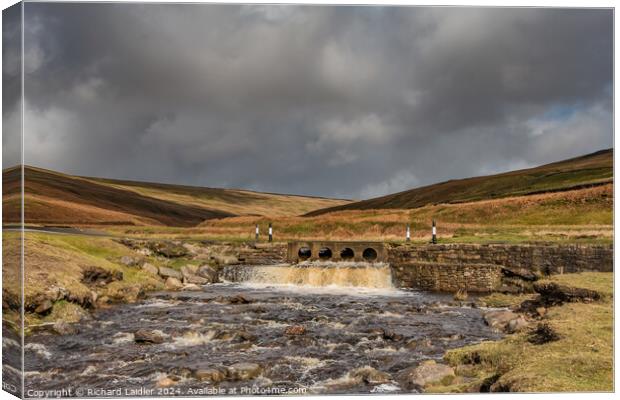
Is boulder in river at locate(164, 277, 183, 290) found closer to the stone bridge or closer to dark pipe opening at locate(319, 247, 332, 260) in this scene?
the stone bridge

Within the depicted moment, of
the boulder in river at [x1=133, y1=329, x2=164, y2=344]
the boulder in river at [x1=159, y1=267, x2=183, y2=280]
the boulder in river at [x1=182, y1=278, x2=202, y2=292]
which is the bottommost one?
the boulder in river at [x1=133, y1=329, x2=164, y2=344]

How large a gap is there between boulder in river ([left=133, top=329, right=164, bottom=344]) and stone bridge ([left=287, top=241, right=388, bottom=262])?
47.6 ft

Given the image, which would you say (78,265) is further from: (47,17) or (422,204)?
(422,204)

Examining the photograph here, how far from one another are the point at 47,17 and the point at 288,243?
19585 mm

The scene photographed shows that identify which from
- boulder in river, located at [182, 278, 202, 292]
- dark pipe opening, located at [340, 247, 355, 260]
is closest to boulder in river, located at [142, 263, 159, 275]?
boulder in river, located at [182, 278, 202, 292]

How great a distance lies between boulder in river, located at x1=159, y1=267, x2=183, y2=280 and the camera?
26016mm

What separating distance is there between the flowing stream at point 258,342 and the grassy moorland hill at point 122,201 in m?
3.77

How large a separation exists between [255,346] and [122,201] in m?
13.0

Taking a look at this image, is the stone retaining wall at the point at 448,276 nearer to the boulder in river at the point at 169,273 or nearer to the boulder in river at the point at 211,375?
the boulder in river at the point at 169,273

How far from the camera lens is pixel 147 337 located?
46.4ft

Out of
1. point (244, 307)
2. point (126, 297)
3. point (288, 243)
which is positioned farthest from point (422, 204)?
point (126, 297)

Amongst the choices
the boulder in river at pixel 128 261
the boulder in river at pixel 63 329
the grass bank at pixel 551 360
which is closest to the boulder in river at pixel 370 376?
the grass bank at pixel 551 360

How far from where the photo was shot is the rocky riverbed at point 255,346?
1089 cm

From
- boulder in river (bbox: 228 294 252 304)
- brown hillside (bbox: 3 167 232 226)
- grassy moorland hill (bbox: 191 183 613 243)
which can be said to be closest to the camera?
brown hillside (bbox: 3 167 232 226)
